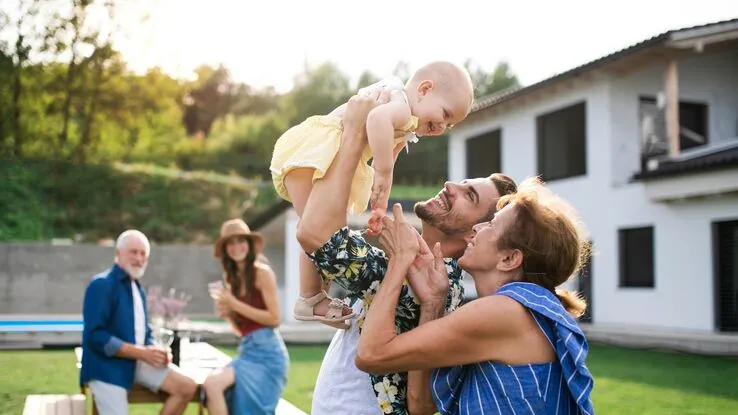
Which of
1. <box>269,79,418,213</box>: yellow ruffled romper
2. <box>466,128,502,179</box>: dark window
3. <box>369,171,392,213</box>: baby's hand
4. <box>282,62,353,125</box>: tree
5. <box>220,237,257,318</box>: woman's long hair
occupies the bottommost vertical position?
<box>220,237,257,318</box>: woman's long hair

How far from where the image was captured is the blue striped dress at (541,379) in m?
2.49

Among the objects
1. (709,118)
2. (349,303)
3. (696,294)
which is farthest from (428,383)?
(709,118)

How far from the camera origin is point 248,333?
733cm

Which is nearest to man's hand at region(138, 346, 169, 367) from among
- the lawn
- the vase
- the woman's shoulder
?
the vase

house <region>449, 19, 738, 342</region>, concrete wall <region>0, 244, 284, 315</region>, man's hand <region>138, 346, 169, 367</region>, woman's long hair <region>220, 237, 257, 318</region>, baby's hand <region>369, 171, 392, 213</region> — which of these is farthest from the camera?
concrete wall <region>0, 244, 284, 315</region>

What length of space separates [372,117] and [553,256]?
0.73m

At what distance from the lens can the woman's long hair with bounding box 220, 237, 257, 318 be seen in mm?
7504

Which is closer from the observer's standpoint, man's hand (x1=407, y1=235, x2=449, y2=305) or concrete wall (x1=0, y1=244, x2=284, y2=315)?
man's hand (x1=407, y1=235, x2=449, y2=305)

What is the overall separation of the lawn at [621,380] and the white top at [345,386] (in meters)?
5.87

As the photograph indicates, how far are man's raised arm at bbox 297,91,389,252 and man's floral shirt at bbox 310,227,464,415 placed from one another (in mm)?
38

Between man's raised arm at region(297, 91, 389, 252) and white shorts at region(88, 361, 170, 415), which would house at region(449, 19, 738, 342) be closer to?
white shorts at region(88, 361, 170, 415)

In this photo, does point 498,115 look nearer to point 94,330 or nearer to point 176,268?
point 176,268

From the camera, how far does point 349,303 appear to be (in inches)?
122

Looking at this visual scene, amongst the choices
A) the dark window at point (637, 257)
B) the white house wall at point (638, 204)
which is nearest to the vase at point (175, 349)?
the white house wall at point (638, 204)
